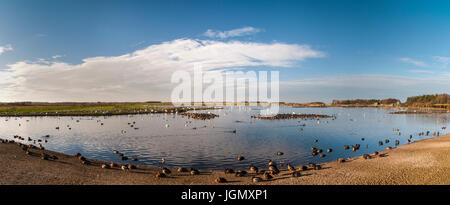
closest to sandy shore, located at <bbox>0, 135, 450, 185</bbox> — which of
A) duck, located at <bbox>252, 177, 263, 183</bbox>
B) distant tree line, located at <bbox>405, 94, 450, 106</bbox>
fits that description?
duck, located at <bbox>252, 177, 263, 183</bbox>

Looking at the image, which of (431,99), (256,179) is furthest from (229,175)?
(431,99)

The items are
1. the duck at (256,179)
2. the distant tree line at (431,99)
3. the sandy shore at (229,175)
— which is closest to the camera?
the sandy shore at (229,175)

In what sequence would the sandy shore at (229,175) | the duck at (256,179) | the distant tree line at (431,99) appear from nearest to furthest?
the sandy shore at (229,175)
the duck at (256,179)
the distant tree line at (431,99)

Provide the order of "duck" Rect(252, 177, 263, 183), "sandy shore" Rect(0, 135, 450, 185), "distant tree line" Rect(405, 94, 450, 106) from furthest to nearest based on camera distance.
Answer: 1. "distant tree line" Rect(405, 94, 450, 106)
2. "duck" Rect(252, 177, 263, 183)
3. "sandy shore" Rect(0, 135, 450, 185)

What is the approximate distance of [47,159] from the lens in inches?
711

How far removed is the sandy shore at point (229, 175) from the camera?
1309 centimetres

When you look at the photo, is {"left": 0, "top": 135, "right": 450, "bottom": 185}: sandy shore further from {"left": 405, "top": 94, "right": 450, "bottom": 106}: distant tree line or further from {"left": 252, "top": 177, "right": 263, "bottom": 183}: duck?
{"left": 405, "top": 94, "right": 450, "bottom": 106}: distant tree line

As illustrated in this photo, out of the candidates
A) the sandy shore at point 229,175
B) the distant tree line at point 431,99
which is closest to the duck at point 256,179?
the sandy shore at point 229,175

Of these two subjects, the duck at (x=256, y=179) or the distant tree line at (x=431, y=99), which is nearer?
the duck at (x=256, y=179)

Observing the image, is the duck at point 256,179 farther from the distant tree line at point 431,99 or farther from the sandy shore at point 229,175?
the distant tree line at point 431,99

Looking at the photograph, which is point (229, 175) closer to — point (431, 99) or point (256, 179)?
point (256, 179)

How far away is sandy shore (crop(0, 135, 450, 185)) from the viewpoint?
13094 mm

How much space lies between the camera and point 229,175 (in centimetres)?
1486

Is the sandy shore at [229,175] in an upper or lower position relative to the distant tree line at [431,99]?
lower
